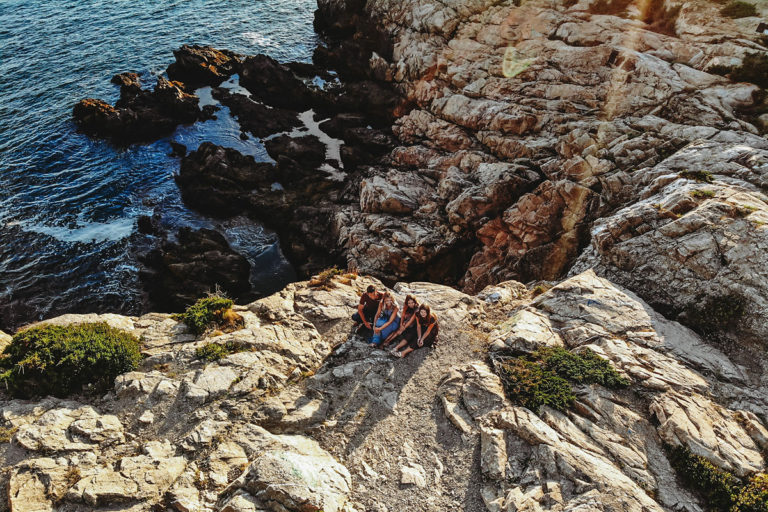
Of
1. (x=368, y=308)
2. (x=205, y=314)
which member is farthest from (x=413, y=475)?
(x=205, y=314)

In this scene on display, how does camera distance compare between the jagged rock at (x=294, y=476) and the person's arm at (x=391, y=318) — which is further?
the person's arm at (x=391, y=318)

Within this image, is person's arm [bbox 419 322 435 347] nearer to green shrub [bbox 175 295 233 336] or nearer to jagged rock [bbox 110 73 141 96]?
green shrub [bbox 175 295 233 336]

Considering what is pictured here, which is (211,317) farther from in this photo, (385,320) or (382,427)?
(382,427)

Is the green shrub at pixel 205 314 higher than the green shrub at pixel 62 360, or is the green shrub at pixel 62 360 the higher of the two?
the green shrub at pixel 62 360

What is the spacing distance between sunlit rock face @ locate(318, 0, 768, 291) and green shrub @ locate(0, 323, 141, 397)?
618 inches

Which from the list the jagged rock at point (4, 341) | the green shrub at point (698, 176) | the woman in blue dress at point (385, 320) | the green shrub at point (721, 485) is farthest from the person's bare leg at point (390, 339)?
the green shrub at point (698, 176)

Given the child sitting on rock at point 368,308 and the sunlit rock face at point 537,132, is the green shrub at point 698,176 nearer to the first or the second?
the sunlit rock face at point 537,132

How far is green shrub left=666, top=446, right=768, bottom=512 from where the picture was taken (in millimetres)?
9219

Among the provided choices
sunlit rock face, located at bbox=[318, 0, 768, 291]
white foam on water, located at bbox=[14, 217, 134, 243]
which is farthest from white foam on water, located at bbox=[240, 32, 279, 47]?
white foam on water, located at bbox=[14, 217, 134, 243]

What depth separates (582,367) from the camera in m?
12.8

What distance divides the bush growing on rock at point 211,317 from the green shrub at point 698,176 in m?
21.8

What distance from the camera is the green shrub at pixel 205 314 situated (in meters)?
15.2

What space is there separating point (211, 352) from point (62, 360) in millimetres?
4306

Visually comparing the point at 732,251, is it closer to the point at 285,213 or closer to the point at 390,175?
the point at 390,175
